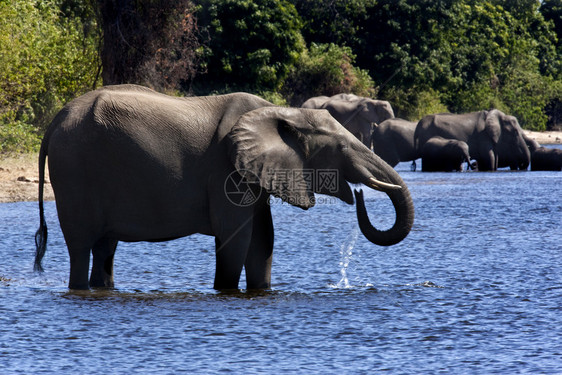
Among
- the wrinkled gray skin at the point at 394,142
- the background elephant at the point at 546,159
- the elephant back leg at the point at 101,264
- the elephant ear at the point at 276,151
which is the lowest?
the elephant back leg at the point at 101,264

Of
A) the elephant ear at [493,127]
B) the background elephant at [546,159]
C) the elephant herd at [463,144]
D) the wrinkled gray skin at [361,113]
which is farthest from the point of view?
the wrinkled gray skin at [361,113]

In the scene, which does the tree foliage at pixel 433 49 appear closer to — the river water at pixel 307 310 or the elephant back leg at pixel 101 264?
the river water at pixel 307 310

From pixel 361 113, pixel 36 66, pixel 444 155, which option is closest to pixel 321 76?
pixel 361 113

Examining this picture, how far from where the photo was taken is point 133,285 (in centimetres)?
991

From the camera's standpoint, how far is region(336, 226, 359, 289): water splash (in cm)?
1003

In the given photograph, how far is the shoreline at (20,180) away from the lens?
18.2m

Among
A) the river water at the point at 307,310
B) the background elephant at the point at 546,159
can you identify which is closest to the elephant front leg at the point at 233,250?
the river water at the point at 307,310

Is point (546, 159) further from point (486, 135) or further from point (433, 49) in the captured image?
point (433, 49)

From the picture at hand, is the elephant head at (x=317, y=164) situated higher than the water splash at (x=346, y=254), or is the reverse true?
the elephant head at (x=317, y=164)

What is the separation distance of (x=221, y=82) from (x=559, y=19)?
4646 cm

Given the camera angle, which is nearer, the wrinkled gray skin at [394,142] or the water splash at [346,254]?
the water splash at [346,254]

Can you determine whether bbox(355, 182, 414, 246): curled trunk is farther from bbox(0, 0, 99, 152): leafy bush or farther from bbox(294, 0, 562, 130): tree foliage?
bbox(294, 0, 562, 130): tree foliage

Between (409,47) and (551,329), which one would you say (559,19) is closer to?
(409,47)

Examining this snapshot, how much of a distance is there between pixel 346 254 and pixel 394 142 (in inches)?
843
